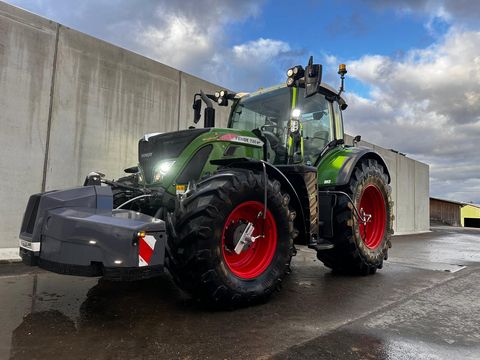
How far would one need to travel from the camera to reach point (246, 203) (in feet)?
12.2

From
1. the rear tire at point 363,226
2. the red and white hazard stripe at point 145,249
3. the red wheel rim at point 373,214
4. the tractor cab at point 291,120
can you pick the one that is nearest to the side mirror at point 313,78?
the tractor cab at point 291,120

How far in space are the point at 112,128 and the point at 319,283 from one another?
16.0 feet

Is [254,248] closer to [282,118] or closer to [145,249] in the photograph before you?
[145,249]

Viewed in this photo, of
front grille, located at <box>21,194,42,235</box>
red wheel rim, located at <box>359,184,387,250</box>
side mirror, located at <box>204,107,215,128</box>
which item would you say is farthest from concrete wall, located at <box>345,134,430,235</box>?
front grille, located at <box>21,194,42,235</box>

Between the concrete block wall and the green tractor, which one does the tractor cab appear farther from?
the concrete block wall

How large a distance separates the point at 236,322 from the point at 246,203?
1.06 meters

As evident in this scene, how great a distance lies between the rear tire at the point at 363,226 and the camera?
17.3ft

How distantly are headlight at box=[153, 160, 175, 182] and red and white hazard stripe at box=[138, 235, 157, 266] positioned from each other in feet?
3.97

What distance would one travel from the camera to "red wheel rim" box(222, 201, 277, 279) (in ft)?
12.5

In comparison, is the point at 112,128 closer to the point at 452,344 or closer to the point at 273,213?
the point at 273,213

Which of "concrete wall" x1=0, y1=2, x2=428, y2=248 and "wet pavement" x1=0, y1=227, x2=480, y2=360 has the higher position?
"concrete wall" x1=0, y1=2, x2=428, y2=248

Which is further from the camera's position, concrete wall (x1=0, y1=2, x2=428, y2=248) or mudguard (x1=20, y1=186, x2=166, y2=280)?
concrete wall (x1=0, y1=2, x2=428, y2=248)

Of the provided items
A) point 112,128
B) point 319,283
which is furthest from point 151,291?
point 112,128

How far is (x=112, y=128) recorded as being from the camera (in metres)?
7.63
